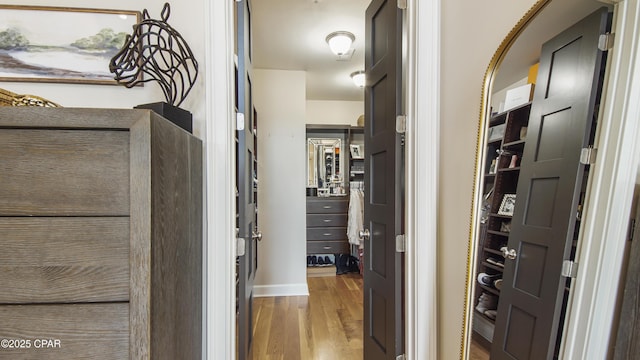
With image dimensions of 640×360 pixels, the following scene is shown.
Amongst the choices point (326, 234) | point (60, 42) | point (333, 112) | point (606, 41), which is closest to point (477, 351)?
point (606, 41)

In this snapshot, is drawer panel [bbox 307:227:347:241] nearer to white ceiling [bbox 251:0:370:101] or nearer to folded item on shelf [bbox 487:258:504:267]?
white ceiling [bbox 251:0:370:101]

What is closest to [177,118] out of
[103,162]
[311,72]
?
[103,162]

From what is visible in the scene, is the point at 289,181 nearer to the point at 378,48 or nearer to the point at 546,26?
the point at 378,48

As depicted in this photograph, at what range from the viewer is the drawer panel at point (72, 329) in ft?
2.12

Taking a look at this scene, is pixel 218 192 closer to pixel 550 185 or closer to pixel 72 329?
pixel 72 329

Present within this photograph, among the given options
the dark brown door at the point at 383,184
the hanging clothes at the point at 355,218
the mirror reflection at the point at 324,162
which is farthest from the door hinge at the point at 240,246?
the mirror reflection at the point at 324,162

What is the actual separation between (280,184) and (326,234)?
126 cm

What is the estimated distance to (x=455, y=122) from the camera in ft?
3.70

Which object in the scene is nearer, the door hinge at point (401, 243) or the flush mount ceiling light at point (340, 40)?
the door hinge at point (401, 243)

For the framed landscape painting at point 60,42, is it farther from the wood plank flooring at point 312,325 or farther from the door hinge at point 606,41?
the wood plank flooring at point 312,325

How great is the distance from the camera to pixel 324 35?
8.67 feet

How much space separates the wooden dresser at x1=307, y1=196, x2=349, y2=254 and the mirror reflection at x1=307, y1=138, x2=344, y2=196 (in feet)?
1.89

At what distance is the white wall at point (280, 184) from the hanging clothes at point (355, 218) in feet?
2.88

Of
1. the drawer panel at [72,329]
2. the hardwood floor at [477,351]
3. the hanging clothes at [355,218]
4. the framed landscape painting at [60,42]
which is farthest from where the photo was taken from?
the hanging clothes at [355,218]
